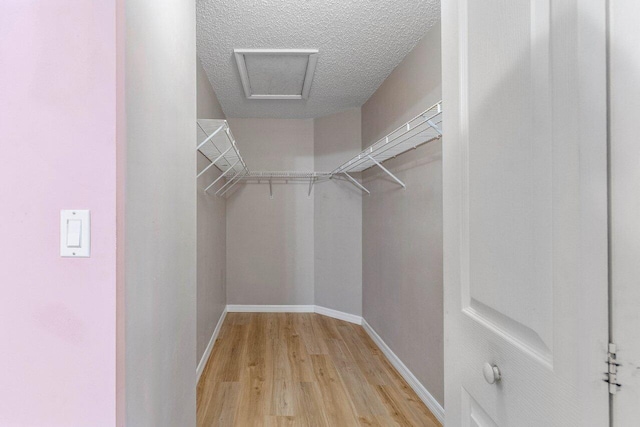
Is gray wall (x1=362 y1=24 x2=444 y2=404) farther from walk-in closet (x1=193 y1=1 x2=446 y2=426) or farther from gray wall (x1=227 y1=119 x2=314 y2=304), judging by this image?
gray wall (x1=227 y1=119 x2=314 y2=304)

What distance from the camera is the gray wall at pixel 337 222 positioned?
360 centimetres

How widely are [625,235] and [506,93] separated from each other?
31 centimetres

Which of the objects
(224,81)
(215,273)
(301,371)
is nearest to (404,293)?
(301,371)

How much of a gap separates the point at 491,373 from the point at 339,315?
317 centimetres

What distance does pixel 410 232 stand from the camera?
2.35 meters

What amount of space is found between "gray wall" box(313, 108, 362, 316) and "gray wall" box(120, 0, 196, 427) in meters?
2.34

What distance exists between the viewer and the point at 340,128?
3.69m

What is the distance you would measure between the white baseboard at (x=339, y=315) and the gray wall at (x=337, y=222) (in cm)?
4

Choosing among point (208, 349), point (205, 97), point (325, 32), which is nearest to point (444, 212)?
point (325, 32)

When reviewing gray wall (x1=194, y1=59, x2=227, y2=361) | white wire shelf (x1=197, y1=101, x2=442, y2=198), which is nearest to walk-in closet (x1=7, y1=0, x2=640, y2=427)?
white wire shelf (x1=197, y1=101, x2=442, y2=198)
